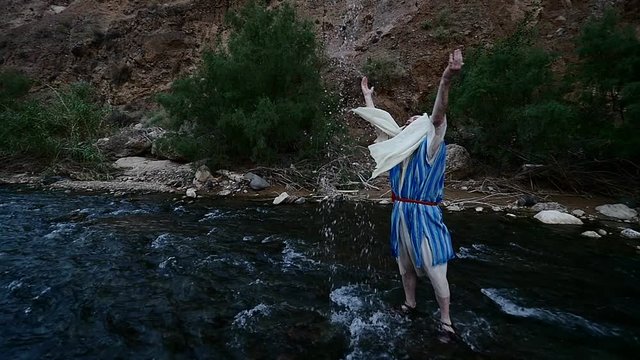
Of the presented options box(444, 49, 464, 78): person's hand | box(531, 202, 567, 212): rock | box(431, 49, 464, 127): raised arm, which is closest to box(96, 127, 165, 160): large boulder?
box(531, 202, 567, 212): rock

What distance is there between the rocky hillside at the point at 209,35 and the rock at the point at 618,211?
704 cm

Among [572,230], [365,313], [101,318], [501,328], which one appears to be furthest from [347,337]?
[572,230]

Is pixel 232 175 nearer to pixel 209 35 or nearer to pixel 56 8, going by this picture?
pixel 209 35

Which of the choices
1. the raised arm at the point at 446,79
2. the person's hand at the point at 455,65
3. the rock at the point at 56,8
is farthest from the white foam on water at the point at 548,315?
the rock at the point at 56,8

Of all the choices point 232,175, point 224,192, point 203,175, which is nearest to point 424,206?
point 224,192

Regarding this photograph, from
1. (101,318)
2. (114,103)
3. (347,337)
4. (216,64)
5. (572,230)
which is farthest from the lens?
(114,103)

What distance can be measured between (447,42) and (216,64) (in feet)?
27.4

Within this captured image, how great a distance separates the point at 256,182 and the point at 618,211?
6.90 metres

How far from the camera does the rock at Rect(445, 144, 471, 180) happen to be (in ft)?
32.3

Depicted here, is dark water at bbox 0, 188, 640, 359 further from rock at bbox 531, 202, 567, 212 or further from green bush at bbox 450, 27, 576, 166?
green bush at bbox 450, 27, 576, 166

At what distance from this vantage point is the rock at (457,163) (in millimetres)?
9844

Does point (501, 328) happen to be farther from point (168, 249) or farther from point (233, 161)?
point (233, 161)

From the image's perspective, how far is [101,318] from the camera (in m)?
3.32

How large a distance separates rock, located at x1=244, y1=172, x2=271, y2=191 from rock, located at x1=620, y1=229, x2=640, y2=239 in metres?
6.64
